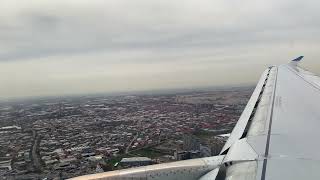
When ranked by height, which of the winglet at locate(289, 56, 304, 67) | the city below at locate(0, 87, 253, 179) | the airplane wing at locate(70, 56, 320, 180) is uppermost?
the winglet at locate(289, 56, 304, 67)

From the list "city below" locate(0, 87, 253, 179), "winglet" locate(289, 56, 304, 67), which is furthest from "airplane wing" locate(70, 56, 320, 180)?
"winglet" locate(289, 56, 304, 67)

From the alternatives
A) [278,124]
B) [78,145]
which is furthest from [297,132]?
[78,145]

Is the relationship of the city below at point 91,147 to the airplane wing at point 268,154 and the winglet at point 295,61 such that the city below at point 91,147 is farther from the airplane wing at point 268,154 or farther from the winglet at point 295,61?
the airplane wing at point 268,154

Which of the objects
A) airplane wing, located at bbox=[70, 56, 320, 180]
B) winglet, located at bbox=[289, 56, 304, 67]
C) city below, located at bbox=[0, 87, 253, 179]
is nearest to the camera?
airplane wing, located at bbox=[70, 56, 320, 180]

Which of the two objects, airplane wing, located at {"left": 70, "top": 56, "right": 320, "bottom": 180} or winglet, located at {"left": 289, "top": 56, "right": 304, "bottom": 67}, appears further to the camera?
winglet, located at {"left": 289, "top": 56, "right": 304, "bottom": 67}

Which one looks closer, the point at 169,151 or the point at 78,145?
the point at 169,151

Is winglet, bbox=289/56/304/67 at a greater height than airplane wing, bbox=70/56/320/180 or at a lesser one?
greater

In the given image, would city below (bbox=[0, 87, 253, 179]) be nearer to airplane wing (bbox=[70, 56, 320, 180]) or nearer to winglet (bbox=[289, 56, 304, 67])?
winglet (bbox=[289, 56, 304, 67])

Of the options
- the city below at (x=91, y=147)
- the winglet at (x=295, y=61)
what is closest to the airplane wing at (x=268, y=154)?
the city below at (x=91, y=147)

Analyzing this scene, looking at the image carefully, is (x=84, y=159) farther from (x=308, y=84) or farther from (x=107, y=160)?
(x=308, y=84)
